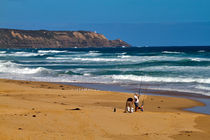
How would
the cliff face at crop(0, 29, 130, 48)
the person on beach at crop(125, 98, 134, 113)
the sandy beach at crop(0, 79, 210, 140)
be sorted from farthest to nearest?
the cliff face at crop(0, 29, 130, 48) → the person on beach at crop(125, 98, 134, 113) → the sandy beach at crop(0, 79, 210, 140)

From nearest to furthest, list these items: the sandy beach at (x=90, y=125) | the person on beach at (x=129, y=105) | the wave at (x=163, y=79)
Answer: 1. the sandy beach at (x=90, y=125)
2. the person on beach at (x=129, y=105)
3. the wave at (x=163, y=79)

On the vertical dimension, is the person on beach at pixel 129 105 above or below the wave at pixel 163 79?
below

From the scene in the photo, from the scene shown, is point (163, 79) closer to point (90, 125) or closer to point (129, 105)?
point (129, 105)

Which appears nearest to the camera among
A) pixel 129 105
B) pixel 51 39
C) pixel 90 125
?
pixel 90 125

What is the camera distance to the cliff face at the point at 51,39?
15700cm

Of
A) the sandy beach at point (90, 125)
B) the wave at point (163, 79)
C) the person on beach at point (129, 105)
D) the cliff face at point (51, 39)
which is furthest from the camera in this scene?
the cliff face at point (51, 39)

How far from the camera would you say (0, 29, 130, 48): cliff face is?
6181 inches

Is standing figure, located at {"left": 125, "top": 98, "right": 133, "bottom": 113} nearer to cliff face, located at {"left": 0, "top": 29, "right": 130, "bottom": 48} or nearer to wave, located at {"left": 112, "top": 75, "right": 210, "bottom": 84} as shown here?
wave, located at {"left": 112, "top": 75, "right": 210, "bottom": 84}

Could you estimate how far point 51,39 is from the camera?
555 ft

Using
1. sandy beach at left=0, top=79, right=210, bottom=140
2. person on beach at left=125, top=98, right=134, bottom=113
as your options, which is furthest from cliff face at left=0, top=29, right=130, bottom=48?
sandy beach at left=0, top=79, right=210, bottom=140

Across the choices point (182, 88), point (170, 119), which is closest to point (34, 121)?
point (170, 119)

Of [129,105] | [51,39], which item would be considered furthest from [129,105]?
[51,39]

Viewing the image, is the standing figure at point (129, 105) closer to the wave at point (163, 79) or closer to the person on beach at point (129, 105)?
the person on beach at point (129, 105)

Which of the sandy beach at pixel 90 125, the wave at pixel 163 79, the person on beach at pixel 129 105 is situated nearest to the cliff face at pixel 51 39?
the wave at pixel 163 79
